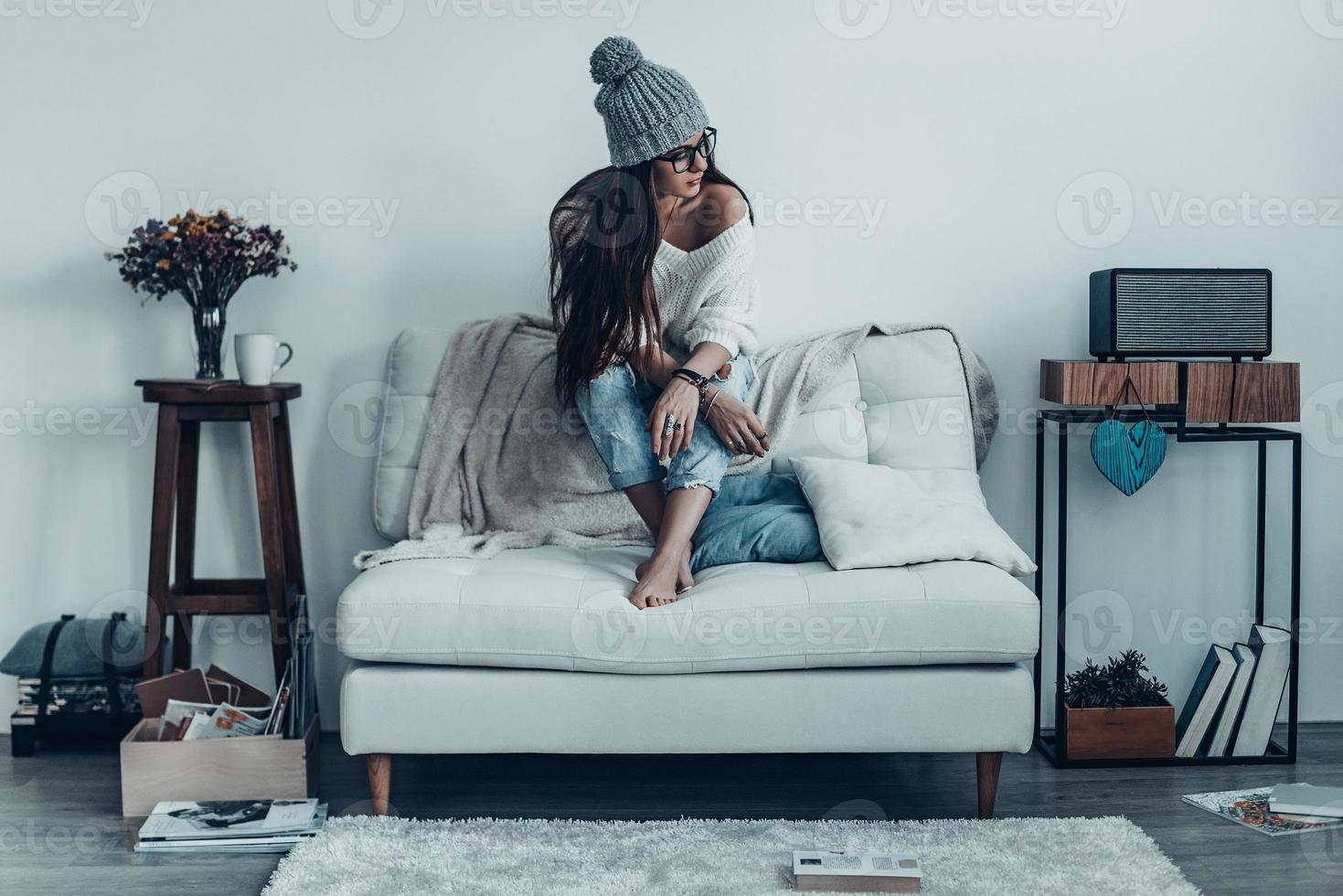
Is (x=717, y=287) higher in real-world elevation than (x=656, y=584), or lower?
higher

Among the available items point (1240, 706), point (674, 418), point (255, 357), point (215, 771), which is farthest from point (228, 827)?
point (1240, 706)

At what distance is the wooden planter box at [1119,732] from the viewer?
2.38 m

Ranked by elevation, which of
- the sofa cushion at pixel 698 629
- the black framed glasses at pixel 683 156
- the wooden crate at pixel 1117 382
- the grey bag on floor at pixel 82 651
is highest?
the black framed glasses at pixel 683 156

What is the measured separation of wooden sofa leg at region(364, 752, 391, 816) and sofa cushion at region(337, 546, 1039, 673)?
18 cm

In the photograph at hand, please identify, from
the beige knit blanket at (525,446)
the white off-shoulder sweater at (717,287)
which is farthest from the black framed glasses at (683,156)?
the beige knit blanket at (525,446)

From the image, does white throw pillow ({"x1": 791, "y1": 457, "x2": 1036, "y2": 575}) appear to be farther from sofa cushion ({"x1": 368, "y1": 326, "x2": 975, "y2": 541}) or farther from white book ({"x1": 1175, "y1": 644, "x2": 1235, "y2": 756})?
white book ({"x1": 1175, "y1": 644, "x2": 1235, "y2": 756})

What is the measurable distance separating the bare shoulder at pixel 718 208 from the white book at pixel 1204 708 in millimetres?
1405

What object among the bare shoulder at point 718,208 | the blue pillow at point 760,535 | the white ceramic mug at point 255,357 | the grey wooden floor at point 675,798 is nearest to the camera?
the grey wooden floor at point 675,798

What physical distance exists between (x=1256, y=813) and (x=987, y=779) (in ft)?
1.72

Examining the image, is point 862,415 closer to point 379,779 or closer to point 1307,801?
point 1307,801

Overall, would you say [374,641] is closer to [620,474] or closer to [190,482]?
[620,474]

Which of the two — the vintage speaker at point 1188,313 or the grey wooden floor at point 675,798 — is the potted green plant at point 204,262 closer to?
the grey wooden floor at point 675,798

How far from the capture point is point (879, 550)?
207 cm

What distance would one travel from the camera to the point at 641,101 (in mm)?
2162
